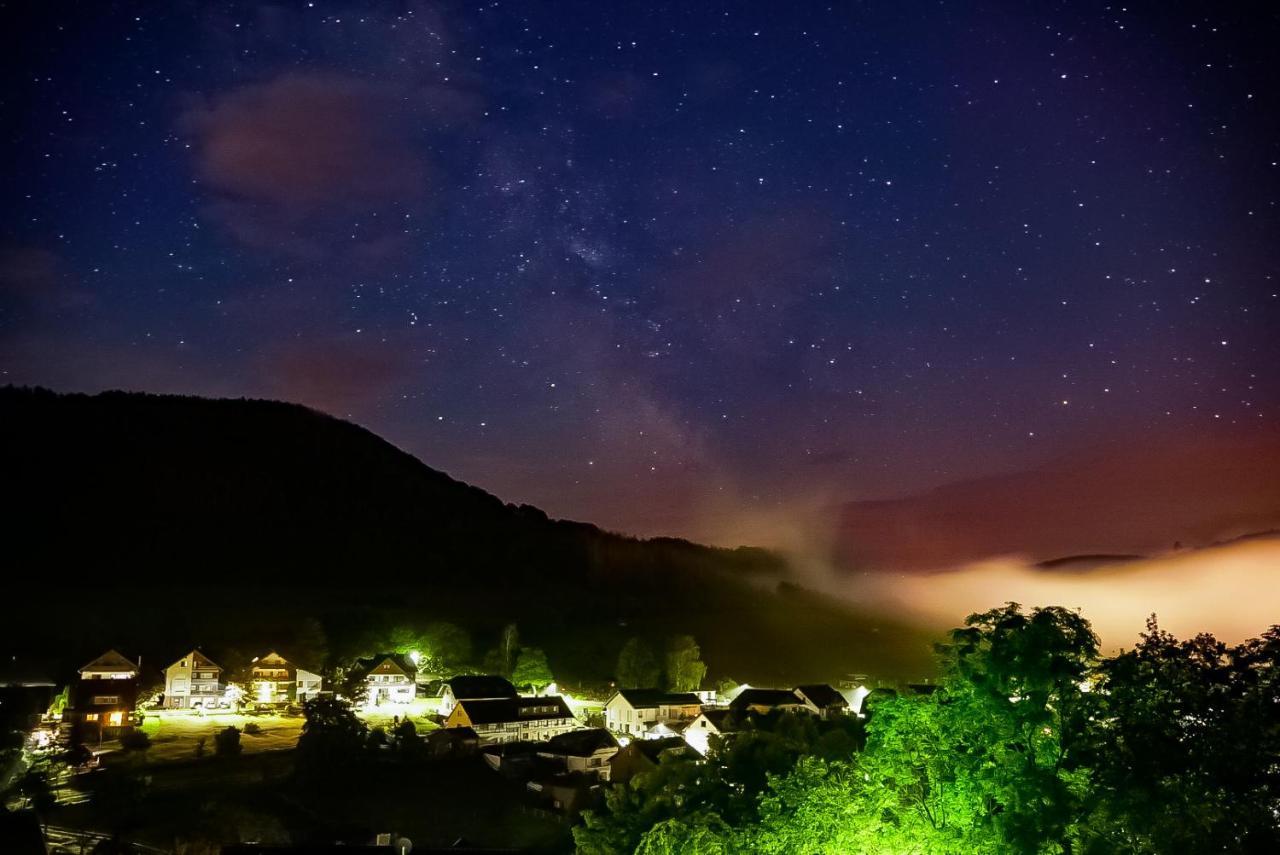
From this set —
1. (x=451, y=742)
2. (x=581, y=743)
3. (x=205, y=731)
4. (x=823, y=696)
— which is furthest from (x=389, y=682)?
(x=823, y=696)

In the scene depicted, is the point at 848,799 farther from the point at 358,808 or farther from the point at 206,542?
the point at 206,542

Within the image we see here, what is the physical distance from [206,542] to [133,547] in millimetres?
10029

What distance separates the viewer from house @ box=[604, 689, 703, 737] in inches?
1971

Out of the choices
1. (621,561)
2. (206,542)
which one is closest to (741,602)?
(621,561)

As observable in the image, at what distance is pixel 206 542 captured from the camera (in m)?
118

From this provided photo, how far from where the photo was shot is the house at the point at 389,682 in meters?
56.6

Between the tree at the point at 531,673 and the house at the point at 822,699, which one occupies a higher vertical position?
the tree at the point at 531,673

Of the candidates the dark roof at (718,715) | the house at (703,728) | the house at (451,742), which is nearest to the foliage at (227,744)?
the house at (451,742)

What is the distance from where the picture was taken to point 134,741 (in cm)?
3884

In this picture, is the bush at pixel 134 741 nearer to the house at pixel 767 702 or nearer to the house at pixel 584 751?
the house at pixel 584 751

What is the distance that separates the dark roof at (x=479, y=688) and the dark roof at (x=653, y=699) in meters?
7.16

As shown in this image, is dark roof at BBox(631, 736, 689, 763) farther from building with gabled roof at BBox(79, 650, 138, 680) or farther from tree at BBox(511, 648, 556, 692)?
building with gabled roof at BBox(79, 650, 138, 680)

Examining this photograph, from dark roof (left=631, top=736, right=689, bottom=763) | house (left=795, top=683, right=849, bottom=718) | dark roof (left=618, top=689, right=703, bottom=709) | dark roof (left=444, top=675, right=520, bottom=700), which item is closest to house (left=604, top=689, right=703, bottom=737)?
dark roof (left=618, top=689, right=703, bottom=709)

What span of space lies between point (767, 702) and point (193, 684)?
36248 mm
